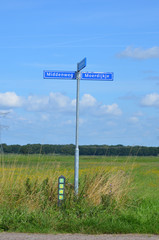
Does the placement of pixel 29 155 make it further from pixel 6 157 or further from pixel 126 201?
pixel 126 201

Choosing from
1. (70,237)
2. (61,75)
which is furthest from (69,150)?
(70,237)

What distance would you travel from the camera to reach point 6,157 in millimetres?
12609

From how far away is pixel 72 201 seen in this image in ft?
34.1

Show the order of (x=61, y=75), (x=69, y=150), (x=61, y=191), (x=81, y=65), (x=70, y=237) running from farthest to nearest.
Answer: (x=69, y=150) < (x=61, y=75) < (x=81, y=65) < (x=61, y=191) < (x=70, y=237)

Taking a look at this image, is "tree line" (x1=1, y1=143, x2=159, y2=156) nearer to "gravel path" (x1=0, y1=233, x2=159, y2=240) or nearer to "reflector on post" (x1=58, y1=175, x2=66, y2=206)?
"reflector on post" (x1=58, y1=175, x2=66, y2=206)

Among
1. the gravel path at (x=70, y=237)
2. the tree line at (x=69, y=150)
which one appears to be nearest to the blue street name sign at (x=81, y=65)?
the tree line at (x=69, y=150)

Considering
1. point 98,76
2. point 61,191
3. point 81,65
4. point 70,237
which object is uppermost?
point 81,65

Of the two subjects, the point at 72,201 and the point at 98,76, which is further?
the point at 98,76

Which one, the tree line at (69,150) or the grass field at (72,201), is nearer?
the grass field at (72,201)

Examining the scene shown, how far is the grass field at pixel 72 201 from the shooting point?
902 cm

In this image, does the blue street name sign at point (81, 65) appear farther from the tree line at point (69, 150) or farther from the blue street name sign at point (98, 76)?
the tree line at point (69, 150)

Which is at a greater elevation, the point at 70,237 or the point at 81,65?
the point at 81,65

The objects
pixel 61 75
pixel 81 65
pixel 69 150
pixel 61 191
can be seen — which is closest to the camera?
pixel 61 191

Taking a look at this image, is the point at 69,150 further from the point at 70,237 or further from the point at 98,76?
the point at 70,237
